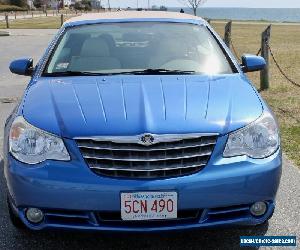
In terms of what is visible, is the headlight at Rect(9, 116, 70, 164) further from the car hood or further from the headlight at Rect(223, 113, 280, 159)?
the headlight at Rect(223, 113, 280, 159)

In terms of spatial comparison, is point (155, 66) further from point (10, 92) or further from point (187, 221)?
Answer: point (10, 92)

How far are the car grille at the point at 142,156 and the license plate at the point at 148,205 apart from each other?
0.39 feet

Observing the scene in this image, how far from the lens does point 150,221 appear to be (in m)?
2.91

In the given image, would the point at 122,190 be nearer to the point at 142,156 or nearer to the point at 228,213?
the point at 142,156

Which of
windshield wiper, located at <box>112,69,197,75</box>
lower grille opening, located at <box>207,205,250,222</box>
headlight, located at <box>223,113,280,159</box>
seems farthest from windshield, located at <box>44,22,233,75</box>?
lower grille opening, located at <box>207,205,250,222</box>

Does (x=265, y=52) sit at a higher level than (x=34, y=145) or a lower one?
lower

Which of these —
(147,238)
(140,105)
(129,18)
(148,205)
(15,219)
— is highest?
(129,18)

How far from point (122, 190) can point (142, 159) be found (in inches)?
8.4

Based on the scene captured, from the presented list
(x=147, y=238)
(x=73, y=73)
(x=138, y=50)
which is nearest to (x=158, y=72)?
(x=138, y=50)

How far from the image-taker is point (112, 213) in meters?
2.89

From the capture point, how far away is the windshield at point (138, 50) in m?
4.10

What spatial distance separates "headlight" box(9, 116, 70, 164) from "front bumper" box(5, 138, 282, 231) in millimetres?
44

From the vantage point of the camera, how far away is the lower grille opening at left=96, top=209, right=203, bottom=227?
9.57 ft

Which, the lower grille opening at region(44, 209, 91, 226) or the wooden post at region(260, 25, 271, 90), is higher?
the lower grille opening at region(44, 209, 91, 226)
